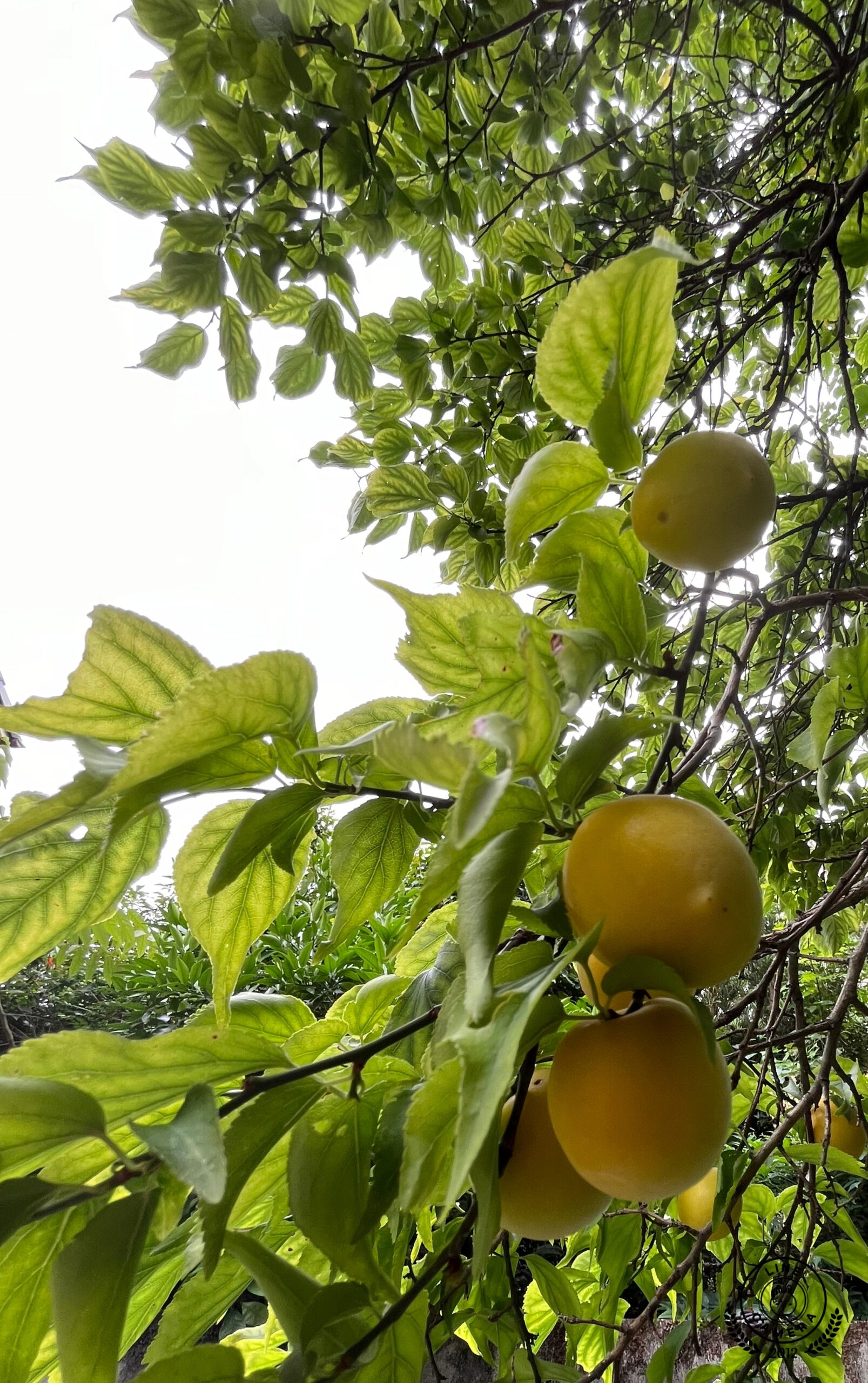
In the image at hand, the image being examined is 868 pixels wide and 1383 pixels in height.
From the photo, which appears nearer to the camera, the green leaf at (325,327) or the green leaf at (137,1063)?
the green leaf at (137,1063)

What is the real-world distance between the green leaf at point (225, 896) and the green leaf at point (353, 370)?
2.18 ft

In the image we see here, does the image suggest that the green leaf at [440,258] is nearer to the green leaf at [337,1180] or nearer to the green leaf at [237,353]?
the green leaf at [237,353]

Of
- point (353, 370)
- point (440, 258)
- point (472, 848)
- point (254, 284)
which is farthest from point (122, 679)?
point (440, 258)

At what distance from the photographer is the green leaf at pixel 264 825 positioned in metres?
0.32

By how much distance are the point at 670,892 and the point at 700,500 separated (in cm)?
19

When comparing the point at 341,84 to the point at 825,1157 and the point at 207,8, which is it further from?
the point at 825,1157

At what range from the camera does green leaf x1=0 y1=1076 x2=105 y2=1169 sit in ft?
0.82

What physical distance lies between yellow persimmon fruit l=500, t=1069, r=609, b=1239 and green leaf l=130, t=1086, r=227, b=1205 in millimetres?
149

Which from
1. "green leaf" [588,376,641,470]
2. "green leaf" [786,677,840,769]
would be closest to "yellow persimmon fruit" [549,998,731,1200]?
"green leaf" [588,376,641,470]

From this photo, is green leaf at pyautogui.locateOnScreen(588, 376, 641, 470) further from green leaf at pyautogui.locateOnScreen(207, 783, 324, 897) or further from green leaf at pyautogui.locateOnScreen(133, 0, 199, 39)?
green leaf at pyautogui.locateOnScreen(133, 0, 199, 39)

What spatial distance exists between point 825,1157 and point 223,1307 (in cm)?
50

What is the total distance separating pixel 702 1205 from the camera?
670mm

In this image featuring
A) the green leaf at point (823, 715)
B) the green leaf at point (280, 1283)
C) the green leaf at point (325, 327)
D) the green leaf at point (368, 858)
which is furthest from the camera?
the green leaf at point (325, 327)

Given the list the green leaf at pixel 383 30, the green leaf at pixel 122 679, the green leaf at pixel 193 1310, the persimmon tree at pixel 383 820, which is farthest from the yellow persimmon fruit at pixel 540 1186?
the green leaf at pixel 383 30
